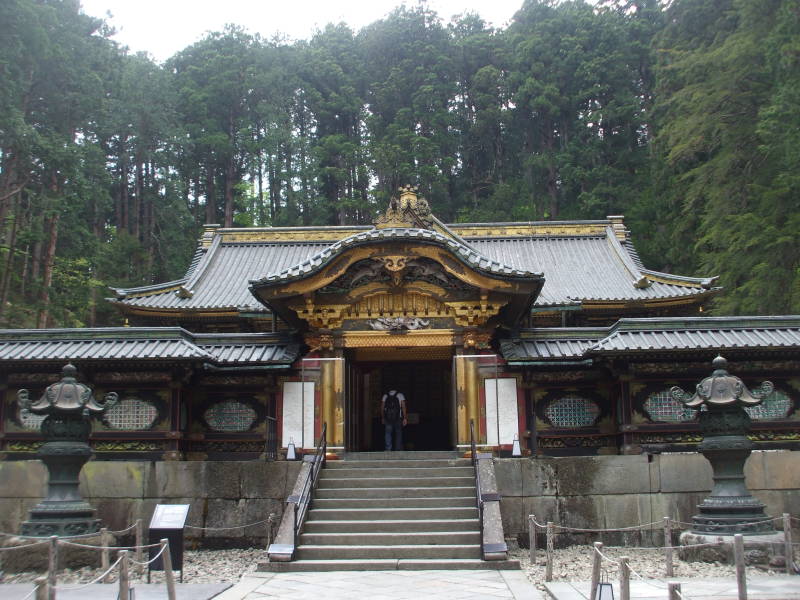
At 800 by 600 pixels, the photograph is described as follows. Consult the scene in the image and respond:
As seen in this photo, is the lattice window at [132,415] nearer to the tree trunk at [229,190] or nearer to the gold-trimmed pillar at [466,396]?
the gold-trimmed pillar at [466,396]

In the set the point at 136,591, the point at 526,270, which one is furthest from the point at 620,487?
the point at 136,591

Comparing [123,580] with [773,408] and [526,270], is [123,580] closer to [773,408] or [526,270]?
[773,408]

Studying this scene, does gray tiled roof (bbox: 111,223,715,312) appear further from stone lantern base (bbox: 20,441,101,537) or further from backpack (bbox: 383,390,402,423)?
stone lantern base (bbox: 20,441,101,537)

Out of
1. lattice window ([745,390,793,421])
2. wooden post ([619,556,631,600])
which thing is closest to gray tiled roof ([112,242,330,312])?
lattice window ([745,390,793,421])

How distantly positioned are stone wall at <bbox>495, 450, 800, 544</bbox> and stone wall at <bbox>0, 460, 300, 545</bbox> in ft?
13.4

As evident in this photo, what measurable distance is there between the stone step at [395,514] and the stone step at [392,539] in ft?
2.06

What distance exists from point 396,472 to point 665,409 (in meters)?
5.42

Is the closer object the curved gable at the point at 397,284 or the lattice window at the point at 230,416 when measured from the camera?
the curved gable at the point at 397,284

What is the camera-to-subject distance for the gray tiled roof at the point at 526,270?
2052cm

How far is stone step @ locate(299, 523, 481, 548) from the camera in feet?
36.3

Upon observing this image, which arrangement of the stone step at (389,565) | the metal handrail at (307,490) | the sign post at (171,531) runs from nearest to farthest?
the sign post at (171,531)
the stone step at (389,565)
the metal handrail at (307,490)

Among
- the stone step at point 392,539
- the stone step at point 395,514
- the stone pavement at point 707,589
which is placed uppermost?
the stone step at point 395,514

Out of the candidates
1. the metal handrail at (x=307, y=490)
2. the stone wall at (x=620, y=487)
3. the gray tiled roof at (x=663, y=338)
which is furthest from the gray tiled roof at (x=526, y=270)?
the stone wall at (x=620, y=487)

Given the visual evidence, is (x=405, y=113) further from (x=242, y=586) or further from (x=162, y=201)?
(x=242, y=586)
